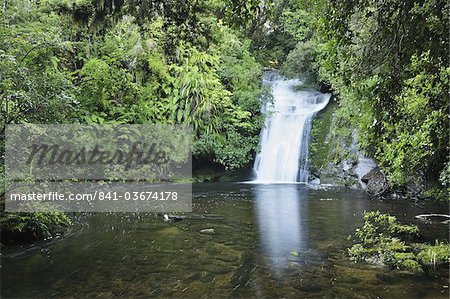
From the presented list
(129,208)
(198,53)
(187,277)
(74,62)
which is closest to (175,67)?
→ (198,53)

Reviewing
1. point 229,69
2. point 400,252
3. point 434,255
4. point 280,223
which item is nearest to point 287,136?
point 229,69

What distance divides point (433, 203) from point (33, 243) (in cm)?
939

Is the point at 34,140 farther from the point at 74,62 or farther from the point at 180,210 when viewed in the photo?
the point at 74,62

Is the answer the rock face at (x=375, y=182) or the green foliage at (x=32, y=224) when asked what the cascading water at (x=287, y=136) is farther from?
the green foliage at (x=32, y=224)

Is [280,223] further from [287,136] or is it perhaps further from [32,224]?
[287,136]

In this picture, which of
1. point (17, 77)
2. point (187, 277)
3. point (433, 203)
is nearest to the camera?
point (187, 277)

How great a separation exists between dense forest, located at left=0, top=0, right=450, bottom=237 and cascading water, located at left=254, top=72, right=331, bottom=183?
2.21 ft

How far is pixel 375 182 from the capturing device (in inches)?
476

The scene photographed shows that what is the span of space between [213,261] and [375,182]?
27.7 ft

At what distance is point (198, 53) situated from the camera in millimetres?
17781

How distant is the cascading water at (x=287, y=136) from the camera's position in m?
16.8

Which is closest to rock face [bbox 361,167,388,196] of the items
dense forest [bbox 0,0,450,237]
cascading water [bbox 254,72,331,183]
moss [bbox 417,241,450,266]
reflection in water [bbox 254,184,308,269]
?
dense forest [bbox 0,0,450,237]

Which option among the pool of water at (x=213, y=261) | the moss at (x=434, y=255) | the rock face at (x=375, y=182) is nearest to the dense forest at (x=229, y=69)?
the rock face at (x=375, y=182)

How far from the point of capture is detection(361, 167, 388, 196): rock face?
1155 cm
